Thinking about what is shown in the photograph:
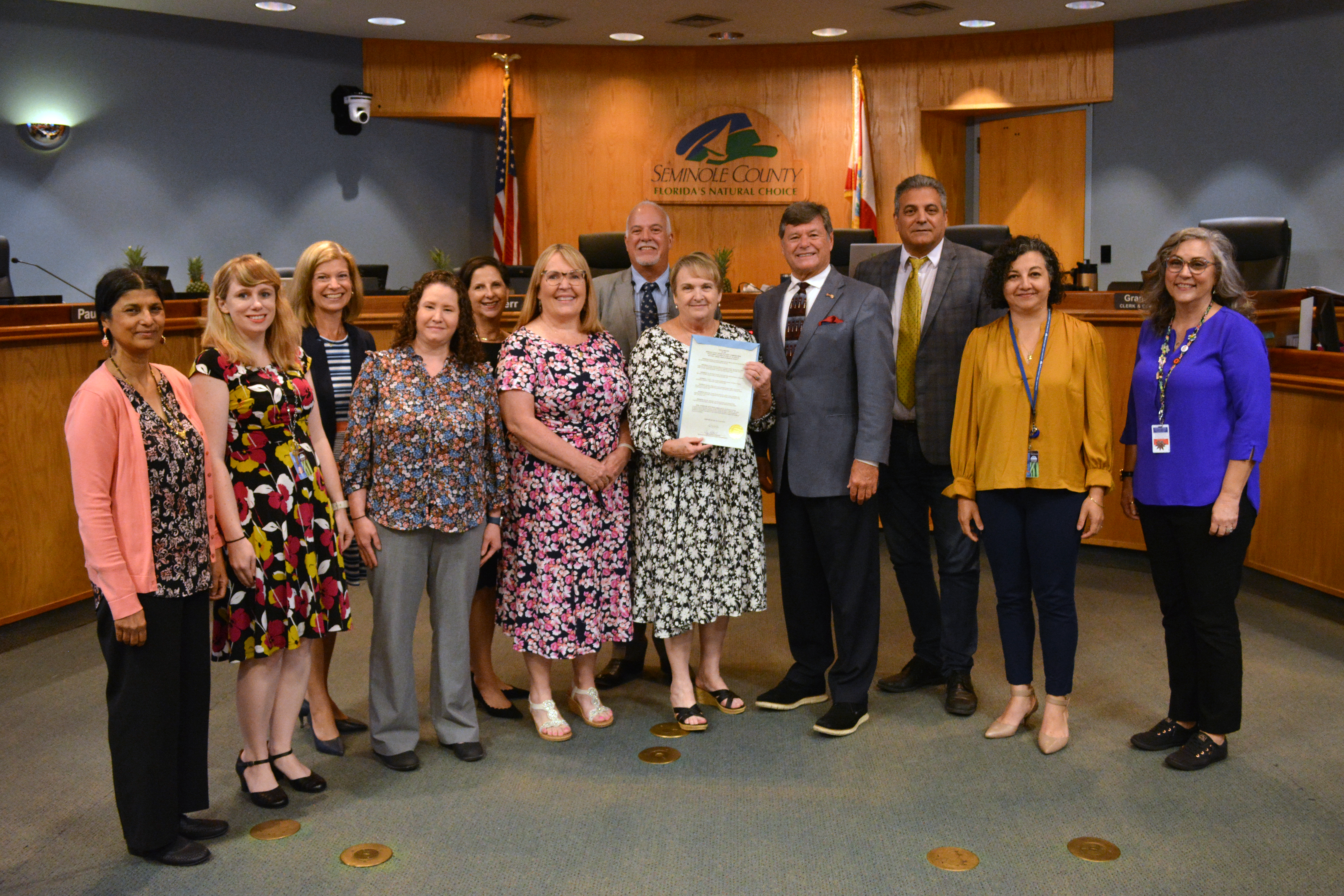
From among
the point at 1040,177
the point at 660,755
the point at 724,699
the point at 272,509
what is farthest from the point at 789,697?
the point at 1040,177

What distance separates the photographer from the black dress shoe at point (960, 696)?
363 cm

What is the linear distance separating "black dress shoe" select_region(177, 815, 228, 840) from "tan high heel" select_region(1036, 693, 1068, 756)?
7.66ft

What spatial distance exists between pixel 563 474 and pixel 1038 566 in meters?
1.46

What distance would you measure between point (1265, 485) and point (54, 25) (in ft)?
28.6

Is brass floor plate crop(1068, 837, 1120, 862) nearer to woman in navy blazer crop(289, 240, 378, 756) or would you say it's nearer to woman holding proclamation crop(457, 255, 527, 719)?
woman holding proclamation crop(457, 255, 527, 719)

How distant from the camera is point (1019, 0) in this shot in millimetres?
8188

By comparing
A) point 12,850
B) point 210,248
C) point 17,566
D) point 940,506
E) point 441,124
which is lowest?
point 12,850

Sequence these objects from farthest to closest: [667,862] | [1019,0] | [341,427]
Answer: [1019,0] < [341,427] < [667,862]

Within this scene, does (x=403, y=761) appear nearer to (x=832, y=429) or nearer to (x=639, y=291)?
(x=832, y=429)

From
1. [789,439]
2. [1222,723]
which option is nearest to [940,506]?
[789,439]

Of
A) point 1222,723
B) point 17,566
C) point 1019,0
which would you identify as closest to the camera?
point 1222,723

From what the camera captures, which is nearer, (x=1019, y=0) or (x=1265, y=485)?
(x=1265, y=485)

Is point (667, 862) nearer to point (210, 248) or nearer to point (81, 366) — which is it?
point (81, 366)

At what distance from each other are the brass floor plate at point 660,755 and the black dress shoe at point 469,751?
1.60 ft
